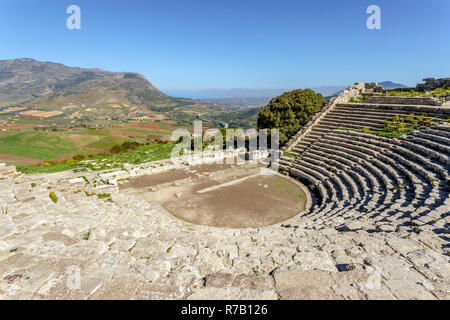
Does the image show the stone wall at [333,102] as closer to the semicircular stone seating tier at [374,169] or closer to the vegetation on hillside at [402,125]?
the semicircular stone seating tier at [374,169]

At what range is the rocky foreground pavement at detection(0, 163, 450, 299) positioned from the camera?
3.35 meters

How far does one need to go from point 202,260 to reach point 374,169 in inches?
422

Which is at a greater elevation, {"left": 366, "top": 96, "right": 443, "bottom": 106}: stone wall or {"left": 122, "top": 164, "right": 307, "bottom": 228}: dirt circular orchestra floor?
{"left": 366, "top": 96, "right": 443, "bottom": 106}: stone wall

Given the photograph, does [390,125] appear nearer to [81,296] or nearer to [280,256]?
[280,256]

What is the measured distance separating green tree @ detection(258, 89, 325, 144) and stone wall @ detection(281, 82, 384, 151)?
1158 millimetres

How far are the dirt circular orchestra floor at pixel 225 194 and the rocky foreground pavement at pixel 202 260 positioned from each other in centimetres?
242

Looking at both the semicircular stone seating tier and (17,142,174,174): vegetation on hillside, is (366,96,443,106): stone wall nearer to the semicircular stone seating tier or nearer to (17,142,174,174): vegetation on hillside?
the semicircular stone seating tier

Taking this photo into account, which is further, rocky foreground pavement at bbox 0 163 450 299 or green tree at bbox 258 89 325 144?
green tree at bbox 258 89 325 144

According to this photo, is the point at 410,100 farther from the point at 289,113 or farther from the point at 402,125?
the point at 289,113

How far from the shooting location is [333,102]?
20625mm

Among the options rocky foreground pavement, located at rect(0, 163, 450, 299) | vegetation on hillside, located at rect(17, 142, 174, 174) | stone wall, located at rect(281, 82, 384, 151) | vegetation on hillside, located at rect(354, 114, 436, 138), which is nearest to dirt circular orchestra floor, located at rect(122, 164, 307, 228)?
rocky foreground pavement, located at rect(0, 163, 450, 299)
